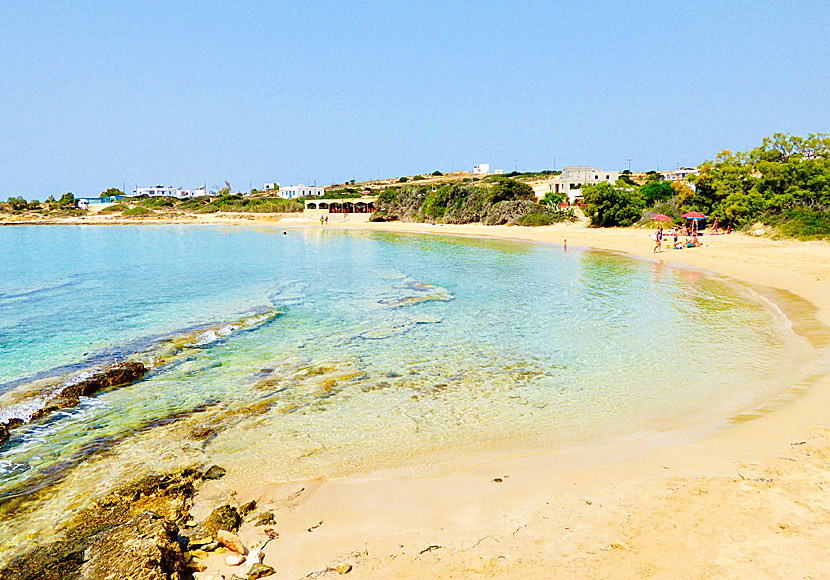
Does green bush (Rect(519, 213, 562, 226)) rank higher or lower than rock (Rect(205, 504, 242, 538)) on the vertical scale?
higher

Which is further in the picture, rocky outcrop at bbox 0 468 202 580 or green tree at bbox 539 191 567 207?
green tree at bbox 539 191 567 207

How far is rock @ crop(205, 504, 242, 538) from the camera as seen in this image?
4590mm

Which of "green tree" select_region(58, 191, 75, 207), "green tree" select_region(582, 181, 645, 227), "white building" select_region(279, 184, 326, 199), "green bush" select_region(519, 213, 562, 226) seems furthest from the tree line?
"green tree" select_region(58, 191, 75, 207)

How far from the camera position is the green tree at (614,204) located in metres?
43.1

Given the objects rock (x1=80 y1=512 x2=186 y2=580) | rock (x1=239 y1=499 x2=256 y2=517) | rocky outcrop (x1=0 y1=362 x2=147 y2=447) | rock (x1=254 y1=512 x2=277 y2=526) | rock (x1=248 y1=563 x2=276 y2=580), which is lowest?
rocky outcrop (x1=0 y1=362 x2=147 y2=447)

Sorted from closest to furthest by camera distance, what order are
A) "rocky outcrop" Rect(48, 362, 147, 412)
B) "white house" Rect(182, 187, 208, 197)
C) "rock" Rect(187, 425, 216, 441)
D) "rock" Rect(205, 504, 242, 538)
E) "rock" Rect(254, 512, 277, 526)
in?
"rock" Rect(205, 504, 242, 538) < "rock" Rect(254, 512, 277, 526) < "rock" Rect(187, 425, 216, 441) < "rocky outcrop" Rect(48, 362, 147, 412) < "white house" Rect(182, 187, 208, 197)

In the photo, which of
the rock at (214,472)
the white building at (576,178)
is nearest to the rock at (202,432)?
the rock at (214,472)

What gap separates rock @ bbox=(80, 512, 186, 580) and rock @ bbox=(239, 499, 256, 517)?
0.62m

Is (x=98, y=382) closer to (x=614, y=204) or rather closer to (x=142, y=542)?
(x=142, y=542)

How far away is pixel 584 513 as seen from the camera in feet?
15.3

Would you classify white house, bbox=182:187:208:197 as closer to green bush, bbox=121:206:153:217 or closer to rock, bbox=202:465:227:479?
green bush, bbox=121:206:153:217

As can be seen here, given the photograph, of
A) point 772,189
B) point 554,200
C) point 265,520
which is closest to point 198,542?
point 265,520

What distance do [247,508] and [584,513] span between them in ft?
10.5

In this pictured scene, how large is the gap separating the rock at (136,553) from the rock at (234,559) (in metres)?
0.32
